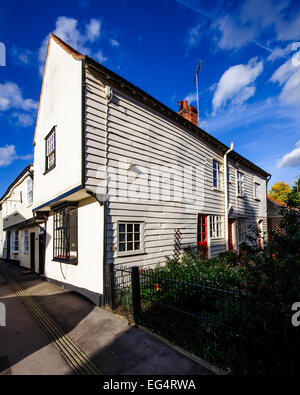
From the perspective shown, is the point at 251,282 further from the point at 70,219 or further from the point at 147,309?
the point at 70,219

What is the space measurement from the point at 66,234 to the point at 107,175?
2995 millimetres

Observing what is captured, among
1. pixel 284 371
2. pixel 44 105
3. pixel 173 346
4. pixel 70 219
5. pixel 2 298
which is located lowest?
pixel 2 298

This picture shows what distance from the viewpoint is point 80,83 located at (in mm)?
6160

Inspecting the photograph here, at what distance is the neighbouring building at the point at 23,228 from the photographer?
39.2 ft

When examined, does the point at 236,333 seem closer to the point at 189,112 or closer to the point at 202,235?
the point at 202,235

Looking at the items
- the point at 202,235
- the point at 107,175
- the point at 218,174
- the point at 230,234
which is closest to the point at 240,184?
the point at 218,174

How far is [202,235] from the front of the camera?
433 inches

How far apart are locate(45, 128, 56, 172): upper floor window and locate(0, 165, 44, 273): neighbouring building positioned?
3.52 metres

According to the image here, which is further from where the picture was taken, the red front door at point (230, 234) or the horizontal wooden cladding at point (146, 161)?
the red front door at point (230, 234)

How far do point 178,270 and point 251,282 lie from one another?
4.10m

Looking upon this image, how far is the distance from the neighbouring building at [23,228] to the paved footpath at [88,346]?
20.9 ft

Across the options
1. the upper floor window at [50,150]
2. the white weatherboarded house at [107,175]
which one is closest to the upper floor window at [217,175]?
the white weatherboarded house at [107,175]

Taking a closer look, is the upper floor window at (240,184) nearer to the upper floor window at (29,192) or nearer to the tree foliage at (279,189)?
the upper floor window at (29,192)
